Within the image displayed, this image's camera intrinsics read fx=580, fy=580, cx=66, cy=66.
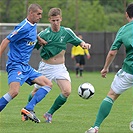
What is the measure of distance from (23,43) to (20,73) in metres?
0.49

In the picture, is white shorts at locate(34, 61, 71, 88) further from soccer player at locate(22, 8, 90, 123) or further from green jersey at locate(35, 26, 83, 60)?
green jersey at locate(35, 26, 83, 60)

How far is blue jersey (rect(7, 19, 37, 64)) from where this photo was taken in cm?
931

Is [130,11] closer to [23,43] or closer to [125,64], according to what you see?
[125,64]

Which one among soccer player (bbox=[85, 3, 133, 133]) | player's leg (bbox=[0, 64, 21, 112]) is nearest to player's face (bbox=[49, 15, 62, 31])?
player's leg (bbox=[0, 64, 21, 112])

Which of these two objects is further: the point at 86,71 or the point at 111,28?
the point at 111,28

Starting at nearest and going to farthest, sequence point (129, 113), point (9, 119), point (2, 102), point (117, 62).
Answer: point (2, 102) < point (9, 119) < point (129, 113) < point (117, 62)

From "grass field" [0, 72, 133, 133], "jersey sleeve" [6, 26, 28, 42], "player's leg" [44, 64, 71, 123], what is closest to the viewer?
"grass field" [0, 72, 133, 133]

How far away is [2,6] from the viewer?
4200 centimetres

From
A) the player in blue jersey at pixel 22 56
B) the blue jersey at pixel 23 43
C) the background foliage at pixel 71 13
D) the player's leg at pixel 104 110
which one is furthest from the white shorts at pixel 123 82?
the background foliage at pixel 71 13

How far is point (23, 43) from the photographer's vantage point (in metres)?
9.42

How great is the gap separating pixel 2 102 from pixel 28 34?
1175mm

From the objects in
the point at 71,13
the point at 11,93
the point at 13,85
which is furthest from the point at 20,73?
the point at 71,13

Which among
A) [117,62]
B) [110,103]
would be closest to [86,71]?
[117,62]

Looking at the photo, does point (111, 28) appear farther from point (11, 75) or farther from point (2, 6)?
point (11, 75)
